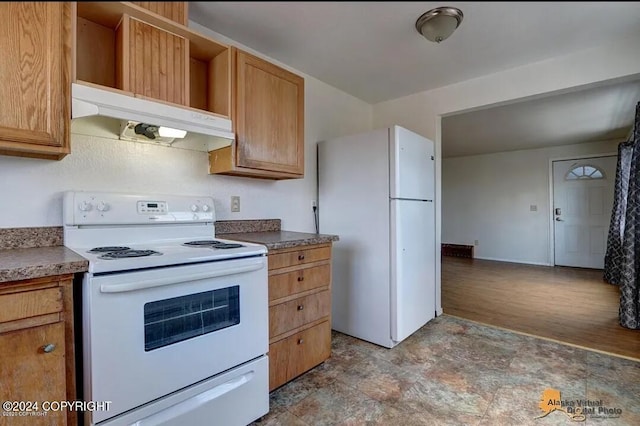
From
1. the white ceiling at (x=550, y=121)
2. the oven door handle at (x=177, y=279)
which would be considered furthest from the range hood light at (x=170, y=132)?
the white ceiling at (x=550, y=121)

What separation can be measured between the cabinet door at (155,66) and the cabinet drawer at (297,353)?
1315 millimetres

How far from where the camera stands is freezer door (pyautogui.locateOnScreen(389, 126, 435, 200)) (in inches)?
87.8

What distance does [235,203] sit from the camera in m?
2.12

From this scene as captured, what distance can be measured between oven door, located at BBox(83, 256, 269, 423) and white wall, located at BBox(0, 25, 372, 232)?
2.15ft

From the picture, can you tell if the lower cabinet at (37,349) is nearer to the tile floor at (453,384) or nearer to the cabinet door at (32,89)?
the cabinet door at (32,89)

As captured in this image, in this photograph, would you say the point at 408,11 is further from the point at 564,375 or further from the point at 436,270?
the point at 436,270

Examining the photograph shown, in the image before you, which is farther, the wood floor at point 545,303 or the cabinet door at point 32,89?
the wood floor at point 545,303

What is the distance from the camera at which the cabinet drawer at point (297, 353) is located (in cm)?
170

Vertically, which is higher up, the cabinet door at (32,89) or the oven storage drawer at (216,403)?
the cabinet door at (32,89)

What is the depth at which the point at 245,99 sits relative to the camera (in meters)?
1.78

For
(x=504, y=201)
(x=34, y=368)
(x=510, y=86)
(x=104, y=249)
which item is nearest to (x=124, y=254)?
(x=104, y=249)

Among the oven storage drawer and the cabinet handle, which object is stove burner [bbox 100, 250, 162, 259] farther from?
the oven storage drawer

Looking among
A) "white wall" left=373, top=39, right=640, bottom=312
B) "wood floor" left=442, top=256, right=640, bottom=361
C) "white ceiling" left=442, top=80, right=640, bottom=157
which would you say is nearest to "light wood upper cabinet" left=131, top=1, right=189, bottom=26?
"white wall" left=373, top=39, right=640, bottom=312

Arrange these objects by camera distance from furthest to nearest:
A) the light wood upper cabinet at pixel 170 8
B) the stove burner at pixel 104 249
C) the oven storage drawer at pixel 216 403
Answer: the stove burner at pixel 104 249 → the oven storage drawer at pixel 216 403 → the light wood upper cabinet at pixel 170 8
